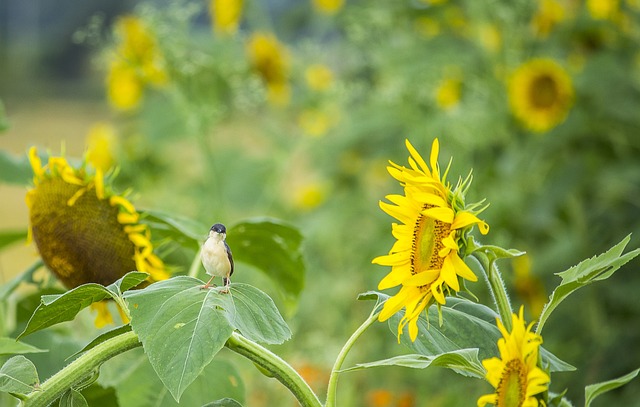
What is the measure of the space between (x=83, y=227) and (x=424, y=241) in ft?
0.75

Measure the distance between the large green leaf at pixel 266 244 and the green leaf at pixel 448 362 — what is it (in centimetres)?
19

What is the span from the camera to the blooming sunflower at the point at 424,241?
15.2 inches

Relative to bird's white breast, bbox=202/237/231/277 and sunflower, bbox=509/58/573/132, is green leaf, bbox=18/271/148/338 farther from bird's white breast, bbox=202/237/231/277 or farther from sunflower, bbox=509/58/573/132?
sunflower, bbox=509/58/573/132

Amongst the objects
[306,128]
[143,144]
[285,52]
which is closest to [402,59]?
[285,52]

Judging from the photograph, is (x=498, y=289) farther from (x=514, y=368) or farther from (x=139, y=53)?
(x=139, y=53)

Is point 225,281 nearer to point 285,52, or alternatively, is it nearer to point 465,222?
point 465,222

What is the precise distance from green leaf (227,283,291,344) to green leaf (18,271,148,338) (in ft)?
0.14

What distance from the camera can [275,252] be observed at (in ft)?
1.97

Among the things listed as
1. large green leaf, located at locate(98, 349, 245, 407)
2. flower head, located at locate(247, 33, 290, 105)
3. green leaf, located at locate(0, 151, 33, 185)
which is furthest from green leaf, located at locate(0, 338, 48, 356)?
flower head, located at locate(247, 33, 290, 105)

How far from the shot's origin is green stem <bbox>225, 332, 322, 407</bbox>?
1.26 feet

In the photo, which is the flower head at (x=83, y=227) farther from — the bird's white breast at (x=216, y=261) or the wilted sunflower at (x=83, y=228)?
the bird's white breast at (x=216, y=261)

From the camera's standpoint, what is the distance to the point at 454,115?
152 cm

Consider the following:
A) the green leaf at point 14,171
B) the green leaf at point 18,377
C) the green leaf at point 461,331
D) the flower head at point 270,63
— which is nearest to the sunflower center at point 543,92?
the flower head at point 270,63

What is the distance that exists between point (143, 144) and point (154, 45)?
0.65 meters
